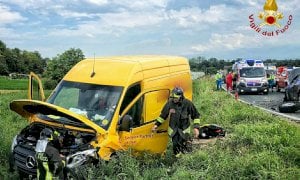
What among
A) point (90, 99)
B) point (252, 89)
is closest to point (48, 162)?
point (90, 99)

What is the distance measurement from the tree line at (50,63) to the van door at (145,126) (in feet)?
127

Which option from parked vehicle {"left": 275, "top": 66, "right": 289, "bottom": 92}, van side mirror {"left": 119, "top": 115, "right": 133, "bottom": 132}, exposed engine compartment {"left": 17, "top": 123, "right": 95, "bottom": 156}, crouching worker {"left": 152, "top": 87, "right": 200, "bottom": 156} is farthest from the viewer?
parked vehicle {"left": 275, "top": 66, "right": 289, "bottom": 92}

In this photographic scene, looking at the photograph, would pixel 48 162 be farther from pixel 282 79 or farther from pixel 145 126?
pixel 282 79

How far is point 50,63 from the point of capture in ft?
232

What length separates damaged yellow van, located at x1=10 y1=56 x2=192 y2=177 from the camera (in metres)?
7.69

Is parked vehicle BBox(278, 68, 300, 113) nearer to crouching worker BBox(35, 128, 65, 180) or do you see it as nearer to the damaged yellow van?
the damaged yellow van

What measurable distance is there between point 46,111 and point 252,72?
91.7 feet

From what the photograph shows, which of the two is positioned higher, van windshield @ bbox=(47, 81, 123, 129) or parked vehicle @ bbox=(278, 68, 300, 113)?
van windshield @ bbox=(47, 81, 123, 129)

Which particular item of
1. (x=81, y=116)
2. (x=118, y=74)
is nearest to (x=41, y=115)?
(x=81, y=116)

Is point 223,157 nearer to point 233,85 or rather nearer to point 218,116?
point 218,116

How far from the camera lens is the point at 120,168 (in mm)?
7375

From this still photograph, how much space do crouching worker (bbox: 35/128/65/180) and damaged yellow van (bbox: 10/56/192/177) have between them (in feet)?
0.75

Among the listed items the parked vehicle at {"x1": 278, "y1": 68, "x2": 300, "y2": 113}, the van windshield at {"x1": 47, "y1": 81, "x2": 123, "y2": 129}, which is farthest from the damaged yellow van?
the parked vehicle at {"x1": 278, "y1": 68, "x2": 300, "y2": 113}

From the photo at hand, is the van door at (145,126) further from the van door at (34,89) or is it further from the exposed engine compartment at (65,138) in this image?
the van door at (34,89)
